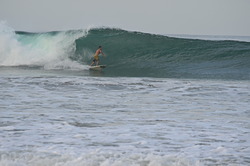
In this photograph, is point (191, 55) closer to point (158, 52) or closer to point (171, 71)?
point (158, 52)

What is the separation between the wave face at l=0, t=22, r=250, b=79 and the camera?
862 inches

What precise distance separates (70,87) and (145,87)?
1912mm

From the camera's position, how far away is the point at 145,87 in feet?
42.4

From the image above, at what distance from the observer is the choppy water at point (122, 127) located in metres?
5.54

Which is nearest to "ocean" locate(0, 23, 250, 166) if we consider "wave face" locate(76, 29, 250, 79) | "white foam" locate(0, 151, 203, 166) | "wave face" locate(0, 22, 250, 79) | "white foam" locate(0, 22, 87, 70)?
"white foam" locate(0, 151, 203, 166)

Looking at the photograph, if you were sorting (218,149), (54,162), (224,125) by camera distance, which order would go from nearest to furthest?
1. (54,162)
2. (218,149)
3. (224,125)

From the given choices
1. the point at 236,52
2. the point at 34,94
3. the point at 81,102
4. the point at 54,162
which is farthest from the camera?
the point at 236,52

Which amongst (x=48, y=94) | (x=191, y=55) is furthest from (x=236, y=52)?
(x=48, y=94)

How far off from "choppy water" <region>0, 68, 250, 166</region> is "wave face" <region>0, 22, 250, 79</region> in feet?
30.0

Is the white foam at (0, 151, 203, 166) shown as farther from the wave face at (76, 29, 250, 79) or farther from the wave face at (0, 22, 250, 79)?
the wave face at (0, 22, 250, 79)

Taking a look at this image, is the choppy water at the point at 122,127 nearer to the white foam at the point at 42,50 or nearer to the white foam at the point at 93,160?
the white foam at the point at 93,160

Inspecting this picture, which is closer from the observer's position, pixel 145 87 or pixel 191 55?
pixel 145 87

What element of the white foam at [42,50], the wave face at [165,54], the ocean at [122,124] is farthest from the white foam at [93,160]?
the white foam at [42,50]

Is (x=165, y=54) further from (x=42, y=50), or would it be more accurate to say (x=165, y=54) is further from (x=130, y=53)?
(x=42, y=50)
